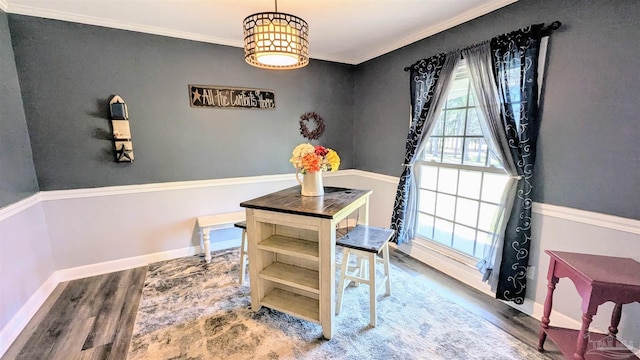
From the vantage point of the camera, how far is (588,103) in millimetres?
1723

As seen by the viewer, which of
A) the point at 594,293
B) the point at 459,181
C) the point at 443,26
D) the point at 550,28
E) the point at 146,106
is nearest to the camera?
the point at 594,293

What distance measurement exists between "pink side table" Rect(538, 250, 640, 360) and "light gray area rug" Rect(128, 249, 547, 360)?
0.71ft

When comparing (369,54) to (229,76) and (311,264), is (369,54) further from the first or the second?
(311,264)

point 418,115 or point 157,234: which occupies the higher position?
point 418,115

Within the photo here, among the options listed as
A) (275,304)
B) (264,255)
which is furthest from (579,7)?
(275,304)

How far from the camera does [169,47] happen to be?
2.81 meters

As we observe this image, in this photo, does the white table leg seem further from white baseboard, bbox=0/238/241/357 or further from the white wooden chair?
the white wooden chair

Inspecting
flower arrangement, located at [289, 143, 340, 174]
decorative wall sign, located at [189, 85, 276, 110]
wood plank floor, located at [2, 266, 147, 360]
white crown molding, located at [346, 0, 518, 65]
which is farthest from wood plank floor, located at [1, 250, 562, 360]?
white crown molding, located at [346, 0, 518, 65]

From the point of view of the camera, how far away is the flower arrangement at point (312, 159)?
6.64ft

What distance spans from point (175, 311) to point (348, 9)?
2889mm

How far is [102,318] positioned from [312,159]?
208 centimetres

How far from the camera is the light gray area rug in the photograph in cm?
176

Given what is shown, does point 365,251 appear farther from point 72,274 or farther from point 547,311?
point 72,274

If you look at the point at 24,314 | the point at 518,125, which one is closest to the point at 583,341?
the point at 518,125
